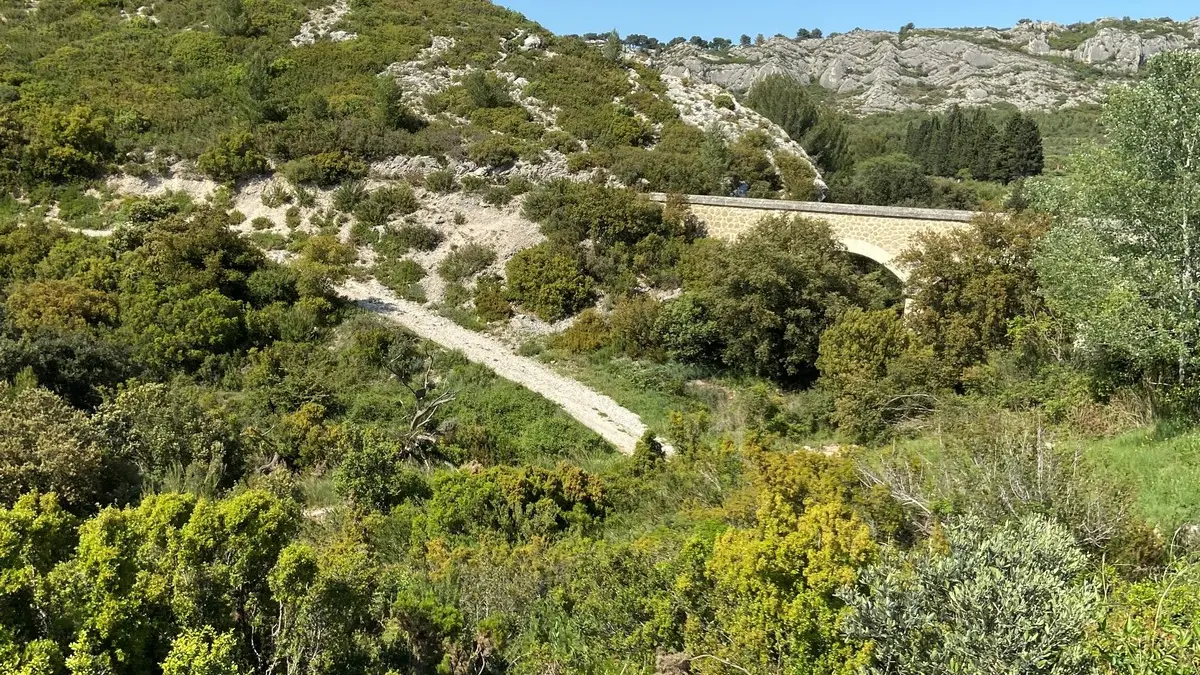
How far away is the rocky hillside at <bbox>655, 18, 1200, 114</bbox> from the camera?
9512cm

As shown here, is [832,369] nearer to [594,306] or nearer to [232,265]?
[594,306]

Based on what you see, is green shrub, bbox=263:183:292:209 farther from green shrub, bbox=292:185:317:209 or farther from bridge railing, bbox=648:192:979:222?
bridge railing, bbox=648:192:979:222

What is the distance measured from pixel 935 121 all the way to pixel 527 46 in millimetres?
36007

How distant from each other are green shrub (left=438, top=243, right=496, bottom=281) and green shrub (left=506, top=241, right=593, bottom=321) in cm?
116

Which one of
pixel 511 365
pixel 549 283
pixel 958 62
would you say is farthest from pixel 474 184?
pixel 958 62

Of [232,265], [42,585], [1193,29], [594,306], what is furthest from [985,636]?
[1193,29]

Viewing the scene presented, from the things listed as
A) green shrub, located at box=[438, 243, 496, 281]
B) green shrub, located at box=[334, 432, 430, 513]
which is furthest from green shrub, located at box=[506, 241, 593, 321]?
green shrub, located at box=[334, 432, 430, 513]

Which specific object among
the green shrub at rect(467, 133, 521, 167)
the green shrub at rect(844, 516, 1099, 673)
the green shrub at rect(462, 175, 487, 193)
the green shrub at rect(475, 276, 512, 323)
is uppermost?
the green shrub at rect(467, 133, 521, 167)

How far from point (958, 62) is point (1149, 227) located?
4886 inches

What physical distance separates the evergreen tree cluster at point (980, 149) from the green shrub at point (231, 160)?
4424 centimetres

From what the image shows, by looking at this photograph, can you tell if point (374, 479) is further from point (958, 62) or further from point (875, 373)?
point (958, 62)

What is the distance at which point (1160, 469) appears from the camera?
8.02 metres

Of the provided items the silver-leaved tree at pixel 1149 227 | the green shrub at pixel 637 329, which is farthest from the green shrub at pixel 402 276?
the silver-leaved tree at pixel 1149 227

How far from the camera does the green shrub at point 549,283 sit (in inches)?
785
